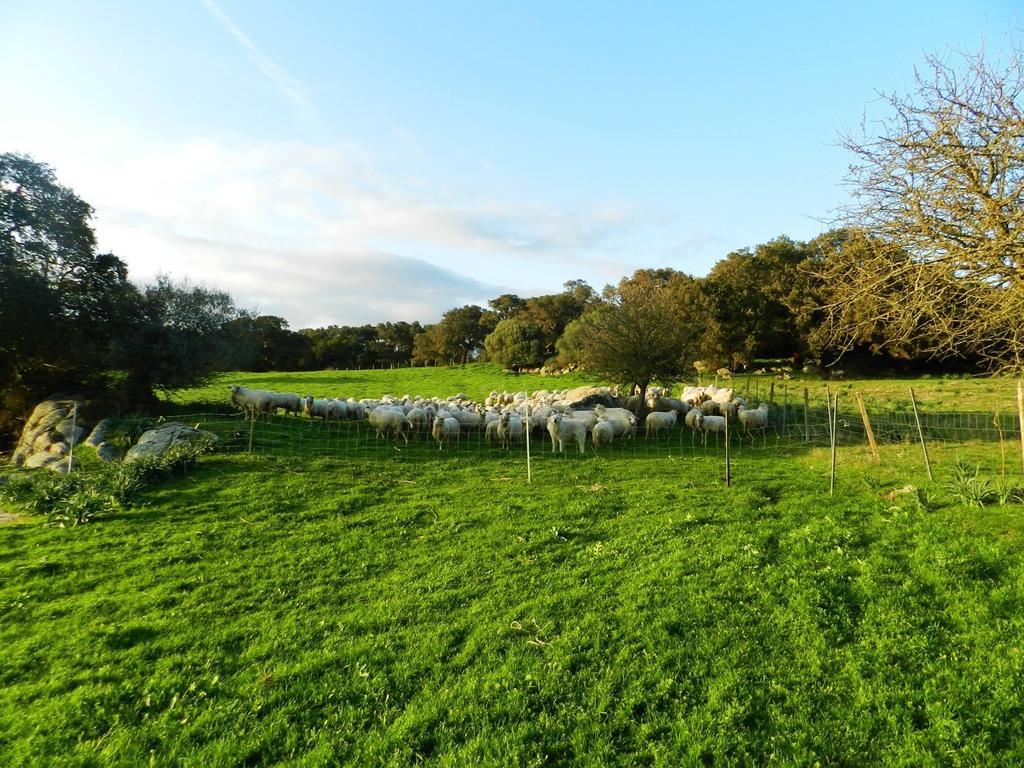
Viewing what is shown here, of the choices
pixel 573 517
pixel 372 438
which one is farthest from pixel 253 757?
pixel 372 438

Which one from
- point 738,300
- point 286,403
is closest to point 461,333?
point 738,300

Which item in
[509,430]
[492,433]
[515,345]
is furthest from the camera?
[515,345]

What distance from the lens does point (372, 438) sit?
18219mm

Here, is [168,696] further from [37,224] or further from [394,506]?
[37,224]

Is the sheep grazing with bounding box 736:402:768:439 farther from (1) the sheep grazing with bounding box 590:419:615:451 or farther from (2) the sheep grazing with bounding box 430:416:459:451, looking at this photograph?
(2) the sheep grazing with bounding box 430:416:459:451

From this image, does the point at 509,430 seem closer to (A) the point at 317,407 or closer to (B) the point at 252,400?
(A) the point at 317,407

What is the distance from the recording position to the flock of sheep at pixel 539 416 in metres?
17.5

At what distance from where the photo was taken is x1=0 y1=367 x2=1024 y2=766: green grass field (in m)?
4.27

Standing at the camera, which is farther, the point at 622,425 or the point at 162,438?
the point at 622,425

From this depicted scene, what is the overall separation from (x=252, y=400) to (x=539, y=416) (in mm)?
11868

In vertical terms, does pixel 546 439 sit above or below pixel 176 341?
below

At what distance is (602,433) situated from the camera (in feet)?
57.2

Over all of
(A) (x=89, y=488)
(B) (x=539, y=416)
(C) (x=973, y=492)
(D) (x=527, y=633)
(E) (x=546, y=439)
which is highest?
(B) (x=539, y=416)

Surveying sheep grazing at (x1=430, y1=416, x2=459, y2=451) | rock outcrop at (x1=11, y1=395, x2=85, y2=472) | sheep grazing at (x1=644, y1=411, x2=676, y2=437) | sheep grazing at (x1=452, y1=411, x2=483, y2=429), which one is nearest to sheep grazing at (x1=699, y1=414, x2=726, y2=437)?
sheep grazing at (x1=644, y1=411, x2=676, y2=437)
